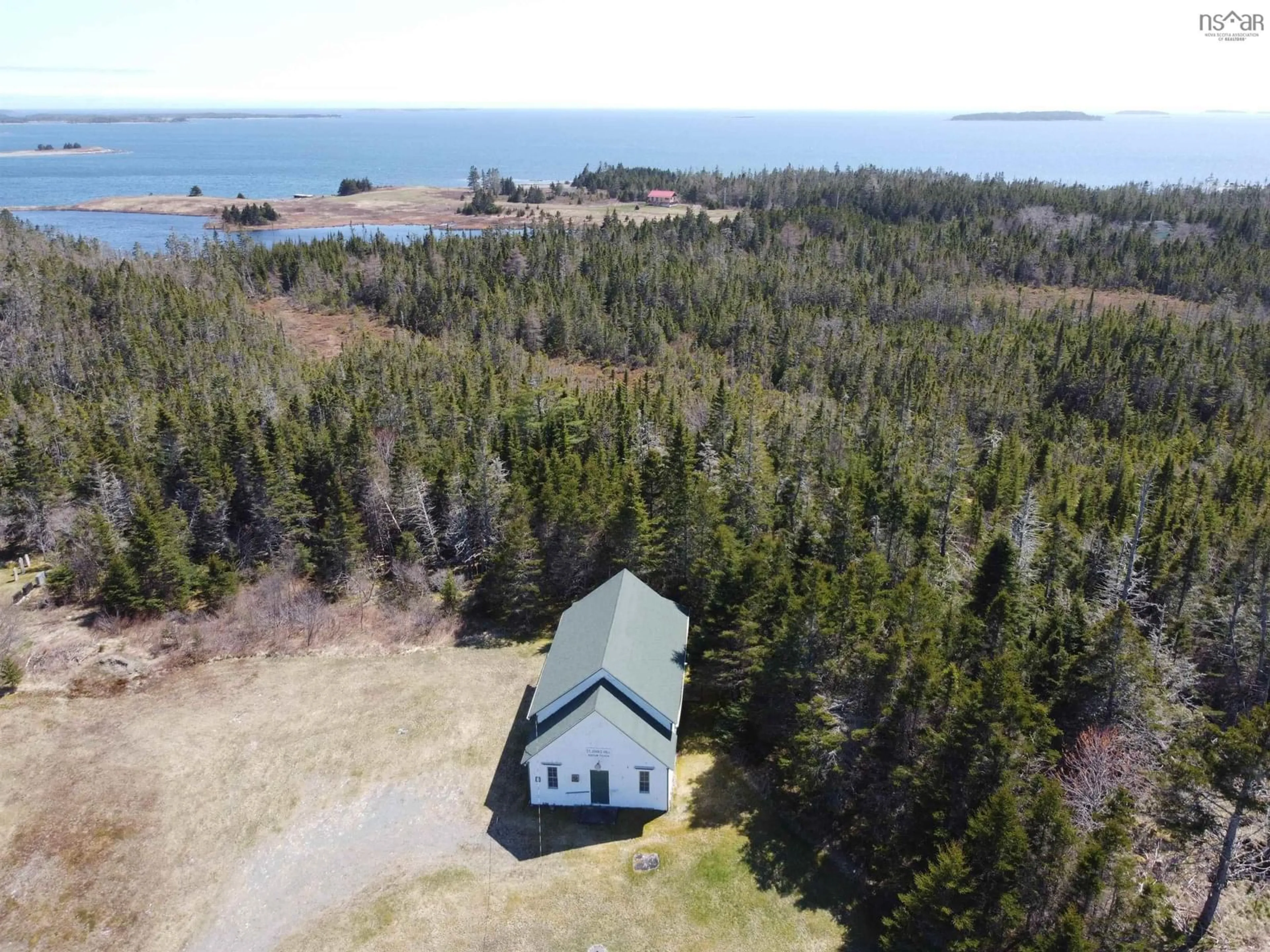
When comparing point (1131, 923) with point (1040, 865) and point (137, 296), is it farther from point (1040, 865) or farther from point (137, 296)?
point (137, 296)

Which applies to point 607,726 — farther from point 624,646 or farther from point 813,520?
point 813,520

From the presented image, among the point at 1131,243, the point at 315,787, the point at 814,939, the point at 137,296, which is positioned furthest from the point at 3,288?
the point at 1131,243

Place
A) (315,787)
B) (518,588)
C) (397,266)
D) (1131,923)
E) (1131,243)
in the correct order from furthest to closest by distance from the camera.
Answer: (1131,243) < (397,266) < (518,588) < (315,787) < (1131,923)

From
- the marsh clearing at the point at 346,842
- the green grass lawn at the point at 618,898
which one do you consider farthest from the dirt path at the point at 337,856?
the green grass lawn at the point at 618,898

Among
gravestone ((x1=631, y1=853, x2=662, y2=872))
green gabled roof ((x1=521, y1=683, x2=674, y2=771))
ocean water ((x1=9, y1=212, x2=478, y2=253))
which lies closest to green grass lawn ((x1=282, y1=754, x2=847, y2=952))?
gravestone ((x1=631, y1=853, x2=662, y2=872))

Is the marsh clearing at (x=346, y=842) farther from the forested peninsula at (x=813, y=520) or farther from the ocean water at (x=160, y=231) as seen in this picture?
the ocean water at (x=160, y=231)

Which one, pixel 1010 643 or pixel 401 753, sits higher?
pixel 1010 643

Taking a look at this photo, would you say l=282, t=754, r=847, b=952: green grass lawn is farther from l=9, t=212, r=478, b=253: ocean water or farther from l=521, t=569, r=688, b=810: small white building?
l=9, t=212, r=478, b=253: ocean water
